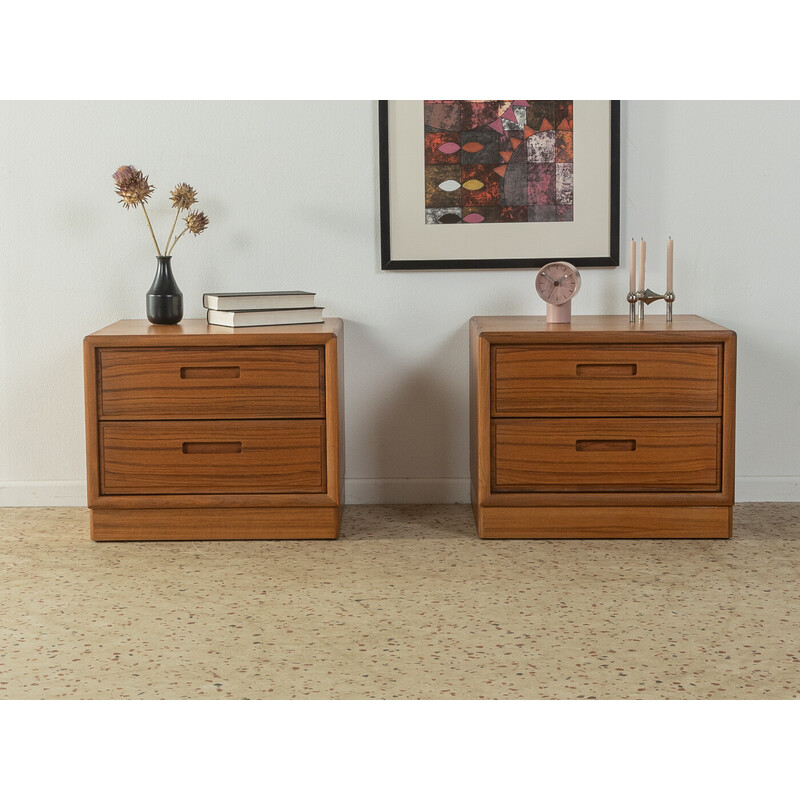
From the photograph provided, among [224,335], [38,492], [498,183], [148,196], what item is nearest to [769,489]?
[498,183]

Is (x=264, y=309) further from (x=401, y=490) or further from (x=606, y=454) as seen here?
(x=606, y=454)

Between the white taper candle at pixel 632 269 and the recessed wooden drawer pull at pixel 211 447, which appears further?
the white taper candle at pixel 632 269

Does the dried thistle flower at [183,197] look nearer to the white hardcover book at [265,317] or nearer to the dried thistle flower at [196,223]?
the dried thistle flower at [196,223]

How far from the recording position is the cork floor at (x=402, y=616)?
1.89 metres

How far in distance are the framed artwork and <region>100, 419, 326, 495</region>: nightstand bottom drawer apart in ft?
2.38

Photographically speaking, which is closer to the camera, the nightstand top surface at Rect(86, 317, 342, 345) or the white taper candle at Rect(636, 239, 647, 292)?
the nightstand top surface at Rect(86, 317, 342, 345)

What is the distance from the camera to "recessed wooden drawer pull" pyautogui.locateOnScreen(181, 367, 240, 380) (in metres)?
2.79

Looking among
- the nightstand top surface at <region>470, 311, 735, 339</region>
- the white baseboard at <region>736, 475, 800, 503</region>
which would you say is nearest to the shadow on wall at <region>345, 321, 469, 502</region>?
the nightstand top surface at <region>470, 311, 735, 339</region>

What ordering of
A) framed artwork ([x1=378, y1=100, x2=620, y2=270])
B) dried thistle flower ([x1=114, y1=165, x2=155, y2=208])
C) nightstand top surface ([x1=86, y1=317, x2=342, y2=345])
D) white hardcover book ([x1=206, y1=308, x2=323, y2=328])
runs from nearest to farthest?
nightstand top surface ([x1=86, y1=317, x2=342, y2=345]) < white hardcover book ([x1=206, y1=308, x2=323, y2=328]) < dried thistle flower ([x1=114, y1=165, x2=155, y2=208]) < framed artwork ([x1=378, y1=100, x2=620, y2=270])

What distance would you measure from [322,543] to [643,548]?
0.90 metres

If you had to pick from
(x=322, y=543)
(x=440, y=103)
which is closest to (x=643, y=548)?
(x=322, y=543)

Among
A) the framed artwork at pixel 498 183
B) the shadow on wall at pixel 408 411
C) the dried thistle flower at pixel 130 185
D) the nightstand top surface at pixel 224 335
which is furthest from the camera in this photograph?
the shadow on wall at pixel 408 411

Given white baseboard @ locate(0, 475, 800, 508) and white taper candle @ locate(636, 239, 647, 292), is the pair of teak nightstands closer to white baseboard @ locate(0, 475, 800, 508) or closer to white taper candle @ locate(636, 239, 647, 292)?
white taper candle @ locate(636, 239, 647, 292)

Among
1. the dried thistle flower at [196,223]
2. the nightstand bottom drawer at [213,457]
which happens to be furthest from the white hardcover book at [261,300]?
the nightstand bottom drawer at [213,457]
